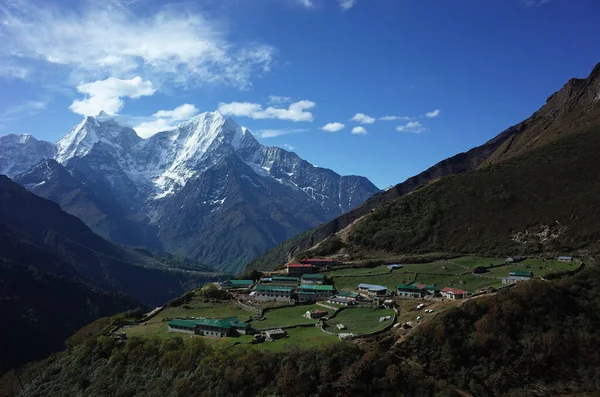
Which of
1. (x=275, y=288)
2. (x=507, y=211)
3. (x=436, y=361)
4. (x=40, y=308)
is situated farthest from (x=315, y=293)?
(x=40, y=308)

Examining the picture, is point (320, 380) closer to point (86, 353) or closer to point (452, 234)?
point (86, 353)

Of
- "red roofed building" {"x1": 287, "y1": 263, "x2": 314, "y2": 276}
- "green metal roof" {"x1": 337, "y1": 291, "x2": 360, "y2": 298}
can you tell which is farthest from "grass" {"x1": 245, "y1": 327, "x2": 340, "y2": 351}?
"red roofed building" {"x1": 287, "y1": 263, "x2": 314, "y2": 276}

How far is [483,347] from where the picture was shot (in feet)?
132

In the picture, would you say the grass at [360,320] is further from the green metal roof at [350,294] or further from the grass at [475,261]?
the grass at [475,261]

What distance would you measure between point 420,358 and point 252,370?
14.8m

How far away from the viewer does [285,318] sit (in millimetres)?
55938

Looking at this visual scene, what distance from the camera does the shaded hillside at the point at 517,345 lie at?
124 feet

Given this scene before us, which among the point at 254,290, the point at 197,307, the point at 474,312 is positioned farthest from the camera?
the point at 254,290

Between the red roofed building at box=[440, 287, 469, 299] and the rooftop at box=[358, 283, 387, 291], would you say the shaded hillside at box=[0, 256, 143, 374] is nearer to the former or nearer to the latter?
the rooftop at box=[358, 283, 387, 291]

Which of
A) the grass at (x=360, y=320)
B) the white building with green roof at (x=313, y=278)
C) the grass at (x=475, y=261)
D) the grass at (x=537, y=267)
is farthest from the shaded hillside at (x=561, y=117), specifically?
the grass at (x=360, y=320)

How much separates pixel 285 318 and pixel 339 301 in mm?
7926

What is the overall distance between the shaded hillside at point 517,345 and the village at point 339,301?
446cm

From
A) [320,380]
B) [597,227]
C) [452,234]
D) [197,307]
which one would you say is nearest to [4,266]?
[197,307]

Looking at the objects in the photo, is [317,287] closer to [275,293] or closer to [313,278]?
[275,293]
